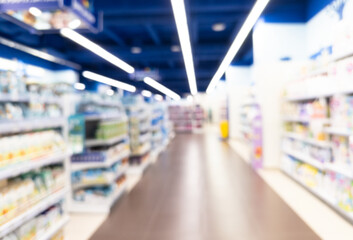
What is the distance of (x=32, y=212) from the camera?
2.47 meters

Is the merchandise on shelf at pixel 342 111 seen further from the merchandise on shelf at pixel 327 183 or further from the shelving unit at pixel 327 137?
the merchandise on shelf at pixel 327 183

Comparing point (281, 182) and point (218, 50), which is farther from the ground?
point (218, 50)

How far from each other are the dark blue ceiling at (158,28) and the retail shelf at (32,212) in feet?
17.8

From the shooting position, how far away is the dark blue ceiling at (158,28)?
293 inches

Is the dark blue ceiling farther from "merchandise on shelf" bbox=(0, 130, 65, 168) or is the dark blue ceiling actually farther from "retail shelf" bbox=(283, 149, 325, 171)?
"merchandise on shelf" bbox=(0, 130, 65, 168)

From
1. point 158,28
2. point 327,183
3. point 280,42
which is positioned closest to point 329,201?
point 327,183

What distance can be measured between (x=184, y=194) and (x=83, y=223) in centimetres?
193

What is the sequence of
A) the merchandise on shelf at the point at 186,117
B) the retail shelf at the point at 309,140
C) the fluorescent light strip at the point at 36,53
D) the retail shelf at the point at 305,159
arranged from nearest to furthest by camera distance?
the retail shelf at the point at 309,140, the retail shelf at the point at 305,159, the fluorescent light strip at the point at 36,53, the merchandise on shelf at the point at 186,117

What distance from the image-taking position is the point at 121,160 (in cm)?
554

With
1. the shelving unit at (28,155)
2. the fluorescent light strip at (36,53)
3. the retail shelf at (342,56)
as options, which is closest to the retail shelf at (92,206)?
the shelving unit at (28,155)

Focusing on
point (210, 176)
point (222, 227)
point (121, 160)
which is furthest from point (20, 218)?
point (210, 176)

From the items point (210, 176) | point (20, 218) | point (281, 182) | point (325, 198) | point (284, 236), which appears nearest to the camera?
point (20, 218)

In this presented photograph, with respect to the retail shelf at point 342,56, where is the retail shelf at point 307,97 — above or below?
below

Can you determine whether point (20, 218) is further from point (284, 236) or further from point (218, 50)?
point (218, 50)
